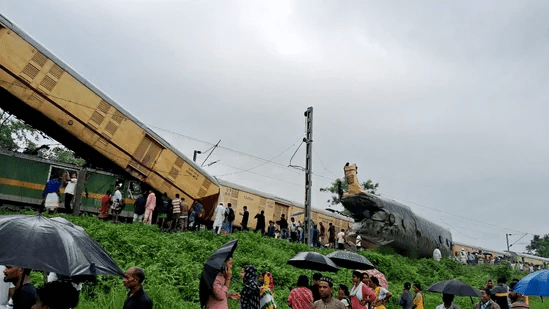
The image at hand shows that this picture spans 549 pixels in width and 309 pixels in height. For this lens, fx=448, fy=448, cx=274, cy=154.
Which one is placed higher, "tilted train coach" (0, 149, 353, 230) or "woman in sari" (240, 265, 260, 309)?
"tilted train coach" (0, 149, 353, 230)

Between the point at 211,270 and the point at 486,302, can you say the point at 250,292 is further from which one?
the point at 486,302

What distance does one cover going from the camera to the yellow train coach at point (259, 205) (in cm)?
2145

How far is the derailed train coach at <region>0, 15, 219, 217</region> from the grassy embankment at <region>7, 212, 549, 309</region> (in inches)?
145

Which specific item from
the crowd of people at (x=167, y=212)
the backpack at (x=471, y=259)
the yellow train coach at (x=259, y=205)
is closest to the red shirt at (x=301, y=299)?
the crowd of people at (x=167, y=212)

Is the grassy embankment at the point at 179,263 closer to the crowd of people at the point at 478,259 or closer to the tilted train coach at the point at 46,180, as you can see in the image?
the tilted train coach at the point at 46,180

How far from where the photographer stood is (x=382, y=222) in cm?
2331

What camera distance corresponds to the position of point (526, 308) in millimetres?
7867

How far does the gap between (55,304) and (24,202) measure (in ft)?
50.1

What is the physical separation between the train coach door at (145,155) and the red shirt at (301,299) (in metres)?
12.3

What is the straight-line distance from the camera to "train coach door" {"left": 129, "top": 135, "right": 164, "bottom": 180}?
1725 centimetres

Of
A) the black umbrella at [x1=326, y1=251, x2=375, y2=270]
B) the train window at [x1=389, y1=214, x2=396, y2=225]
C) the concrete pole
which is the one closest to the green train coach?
the concrete pole

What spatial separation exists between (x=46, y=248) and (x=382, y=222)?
21.3 metres

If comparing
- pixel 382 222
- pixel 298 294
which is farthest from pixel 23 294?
pixel 382 222

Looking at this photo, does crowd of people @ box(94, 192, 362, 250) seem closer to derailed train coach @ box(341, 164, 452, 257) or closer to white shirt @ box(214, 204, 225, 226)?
white shirt @ box(214, 204, 225, 226)
